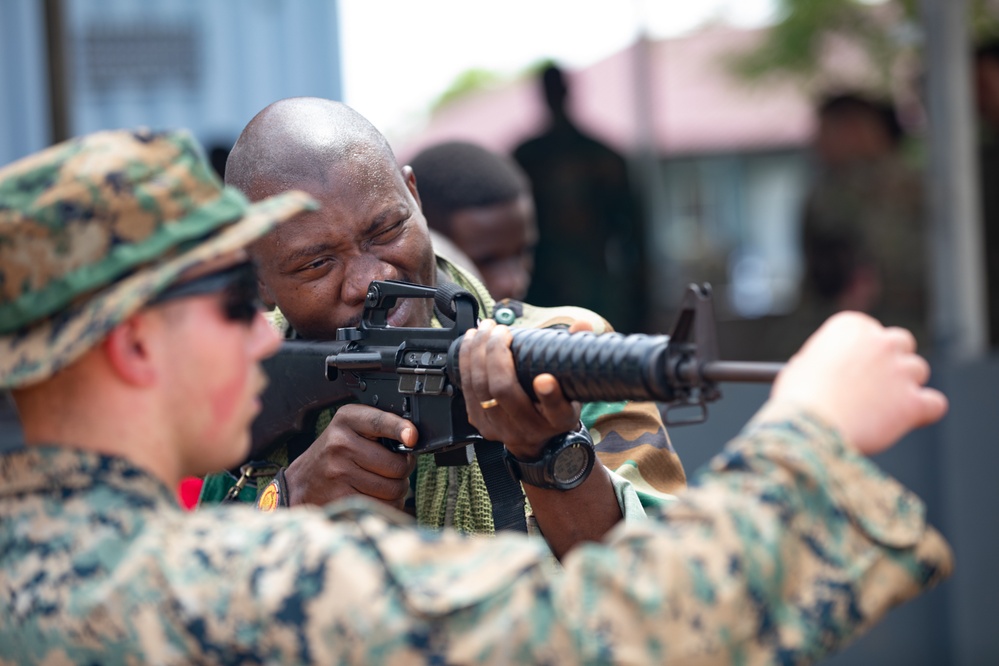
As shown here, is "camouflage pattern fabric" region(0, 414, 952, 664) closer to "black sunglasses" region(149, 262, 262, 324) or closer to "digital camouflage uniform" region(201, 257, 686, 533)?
"black sunglasses" region(149, 262, 262, 324)

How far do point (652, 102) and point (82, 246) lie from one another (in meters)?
4.91

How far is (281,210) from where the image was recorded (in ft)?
4.80

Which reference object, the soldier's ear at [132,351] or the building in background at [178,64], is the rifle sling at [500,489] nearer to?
the soldier's ear at [132,351]

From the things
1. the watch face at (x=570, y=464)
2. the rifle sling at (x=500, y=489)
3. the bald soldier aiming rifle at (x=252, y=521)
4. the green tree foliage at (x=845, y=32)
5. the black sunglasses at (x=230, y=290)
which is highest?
the green tree foliage at (x=845, y=32)

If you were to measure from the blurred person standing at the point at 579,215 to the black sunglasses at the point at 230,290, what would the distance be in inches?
159

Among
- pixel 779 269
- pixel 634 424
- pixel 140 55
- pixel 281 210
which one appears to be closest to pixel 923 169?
pixel 779 269

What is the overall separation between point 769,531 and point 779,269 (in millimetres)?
5054

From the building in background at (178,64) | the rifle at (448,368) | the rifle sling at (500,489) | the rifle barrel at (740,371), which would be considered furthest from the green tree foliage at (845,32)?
the rifle barrel at (740,371)

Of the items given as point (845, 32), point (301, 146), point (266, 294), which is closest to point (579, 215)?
point (845, 32)

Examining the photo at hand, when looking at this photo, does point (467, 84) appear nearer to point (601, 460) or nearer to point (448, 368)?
point (601, 460)

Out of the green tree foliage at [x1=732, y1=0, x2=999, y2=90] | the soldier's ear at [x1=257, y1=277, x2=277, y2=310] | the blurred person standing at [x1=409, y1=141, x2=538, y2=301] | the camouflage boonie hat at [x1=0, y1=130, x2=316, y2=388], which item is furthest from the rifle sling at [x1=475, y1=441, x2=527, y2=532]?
the green tree foliage at [x1=732, y1=0, x2=999, y2=90]

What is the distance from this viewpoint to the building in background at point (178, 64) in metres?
5.00

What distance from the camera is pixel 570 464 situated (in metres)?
1.99

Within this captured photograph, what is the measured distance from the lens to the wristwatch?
197 centimetres
